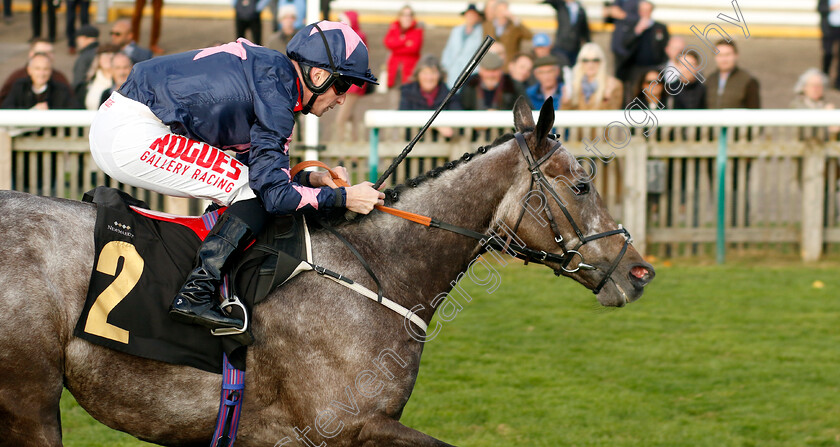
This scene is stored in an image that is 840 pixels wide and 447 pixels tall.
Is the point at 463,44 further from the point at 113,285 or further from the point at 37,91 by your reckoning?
the point at 113,285

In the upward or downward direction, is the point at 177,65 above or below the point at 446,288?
above

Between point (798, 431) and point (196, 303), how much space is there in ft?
12.2

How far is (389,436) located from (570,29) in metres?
10.6

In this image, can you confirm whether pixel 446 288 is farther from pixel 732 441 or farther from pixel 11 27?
pixel 11 27

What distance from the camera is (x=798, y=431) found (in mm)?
5887

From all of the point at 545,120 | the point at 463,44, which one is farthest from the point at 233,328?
the point at 463,44

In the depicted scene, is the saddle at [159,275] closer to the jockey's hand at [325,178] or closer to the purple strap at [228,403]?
the purple strap at [228,403]

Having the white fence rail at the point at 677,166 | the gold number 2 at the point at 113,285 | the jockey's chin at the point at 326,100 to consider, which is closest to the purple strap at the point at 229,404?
the gold number 2 at the point at 113,285

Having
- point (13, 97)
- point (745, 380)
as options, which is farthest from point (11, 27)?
point (745, 380)

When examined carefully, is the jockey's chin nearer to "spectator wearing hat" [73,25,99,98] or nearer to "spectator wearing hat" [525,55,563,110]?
"spectator wearing hat" [525,55,563,110]

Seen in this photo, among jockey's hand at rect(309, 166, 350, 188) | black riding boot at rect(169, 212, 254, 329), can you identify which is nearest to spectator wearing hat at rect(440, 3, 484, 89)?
jockey's hand at rect(309, 166, 350, 188)

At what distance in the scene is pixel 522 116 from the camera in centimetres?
444

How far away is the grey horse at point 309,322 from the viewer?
3.74 meters

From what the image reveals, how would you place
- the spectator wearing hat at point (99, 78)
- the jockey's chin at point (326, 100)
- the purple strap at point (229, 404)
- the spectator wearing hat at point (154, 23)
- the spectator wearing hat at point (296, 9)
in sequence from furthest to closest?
the spectator wearing hat at point (154, 23) → the spectator wearing hat at point (296, 9) → the spectator wearing hat at point (99, 78) → the jockey's chin at point (326, 100) → the purple strap at point (229, 404)
